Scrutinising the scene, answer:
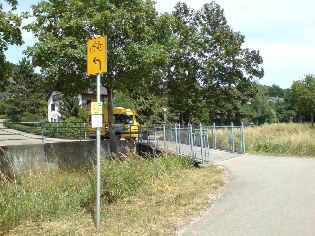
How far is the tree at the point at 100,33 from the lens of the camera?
14.3 metres

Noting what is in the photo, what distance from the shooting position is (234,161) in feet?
42.1

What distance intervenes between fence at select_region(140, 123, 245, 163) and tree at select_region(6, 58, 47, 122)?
1187 inches

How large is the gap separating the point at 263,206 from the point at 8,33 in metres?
8.05

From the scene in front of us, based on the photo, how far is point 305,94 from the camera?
44969 mm

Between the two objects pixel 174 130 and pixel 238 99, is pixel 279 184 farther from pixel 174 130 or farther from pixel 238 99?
pixel 238 99

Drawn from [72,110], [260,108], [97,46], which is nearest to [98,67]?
[97,46]

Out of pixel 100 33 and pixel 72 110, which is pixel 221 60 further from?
pixel 72 110

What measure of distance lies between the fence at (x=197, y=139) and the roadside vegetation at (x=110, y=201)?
170 inches

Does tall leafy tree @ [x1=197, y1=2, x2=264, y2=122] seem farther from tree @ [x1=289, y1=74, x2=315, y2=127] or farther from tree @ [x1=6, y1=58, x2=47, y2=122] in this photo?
tree @ [x1=6, y1=58, x2=47, y2=122]

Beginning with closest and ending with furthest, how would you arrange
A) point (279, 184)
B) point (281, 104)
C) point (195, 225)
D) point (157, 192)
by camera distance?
point (195, 225) < point (157, 192) < point (279, 184) < point (281, 104)

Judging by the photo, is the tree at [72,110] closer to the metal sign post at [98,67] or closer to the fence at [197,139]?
the fence at [197,139]

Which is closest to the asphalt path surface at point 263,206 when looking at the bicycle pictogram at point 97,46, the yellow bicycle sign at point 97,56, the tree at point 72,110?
the yellow bicycle sign at point 97,56

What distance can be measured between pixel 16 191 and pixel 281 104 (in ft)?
306

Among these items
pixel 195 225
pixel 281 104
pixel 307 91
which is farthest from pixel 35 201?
pixel 281 104
